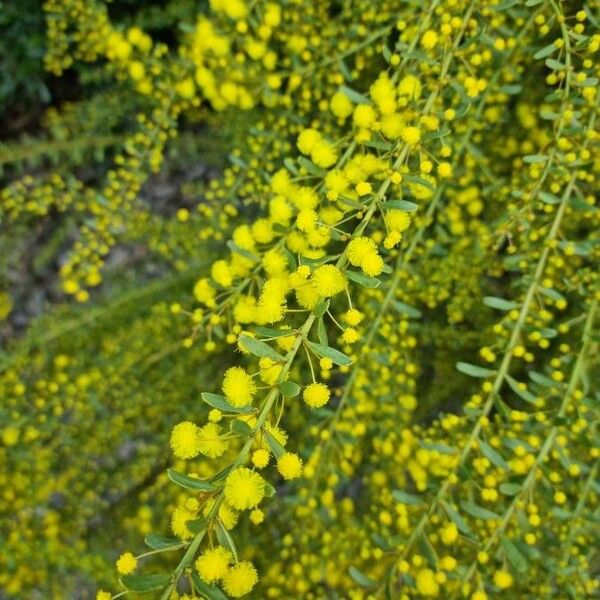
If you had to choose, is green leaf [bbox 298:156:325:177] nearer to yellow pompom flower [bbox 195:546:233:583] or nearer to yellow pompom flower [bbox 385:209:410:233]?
yellow pompom flower [bbox 385:209:410:233]

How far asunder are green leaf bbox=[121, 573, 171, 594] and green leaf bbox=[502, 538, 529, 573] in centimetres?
76

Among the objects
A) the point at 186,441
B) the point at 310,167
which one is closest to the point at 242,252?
the point at 310,167

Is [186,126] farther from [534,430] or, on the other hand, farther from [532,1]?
[534,430]

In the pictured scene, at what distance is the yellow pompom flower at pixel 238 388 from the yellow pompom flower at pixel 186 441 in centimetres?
Result: 9

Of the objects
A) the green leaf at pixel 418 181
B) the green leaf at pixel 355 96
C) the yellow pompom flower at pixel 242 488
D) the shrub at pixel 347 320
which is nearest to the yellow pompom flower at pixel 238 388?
the shrub at pixel 347 320

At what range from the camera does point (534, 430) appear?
1466 mm

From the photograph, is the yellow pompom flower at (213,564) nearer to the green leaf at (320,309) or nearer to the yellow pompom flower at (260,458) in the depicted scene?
the yellow pompom flower at (260,458)

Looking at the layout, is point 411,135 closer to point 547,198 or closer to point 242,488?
point 547,198

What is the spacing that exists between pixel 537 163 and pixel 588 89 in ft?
0.62

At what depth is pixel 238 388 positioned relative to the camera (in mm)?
950

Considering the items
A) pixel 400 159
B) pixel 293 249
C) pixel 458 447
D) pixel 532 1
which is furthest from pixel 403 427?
pixel 532 1

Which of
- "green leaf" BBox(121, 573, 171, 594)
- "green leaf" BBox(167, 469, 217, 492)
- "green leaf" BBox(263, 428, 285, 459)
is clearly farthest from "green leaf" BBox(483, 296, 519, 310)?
"green leaf" BBox(121, 573, 171, 594)

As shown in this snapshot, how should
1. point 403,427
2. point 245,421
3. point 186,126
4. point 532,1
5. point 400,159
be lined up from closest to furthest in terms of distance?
point 245,421 → point 400,159 → point 532,1 → point 403,427 → point 186,126

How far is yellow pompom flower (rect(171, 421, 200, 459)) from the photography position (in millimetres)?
957
